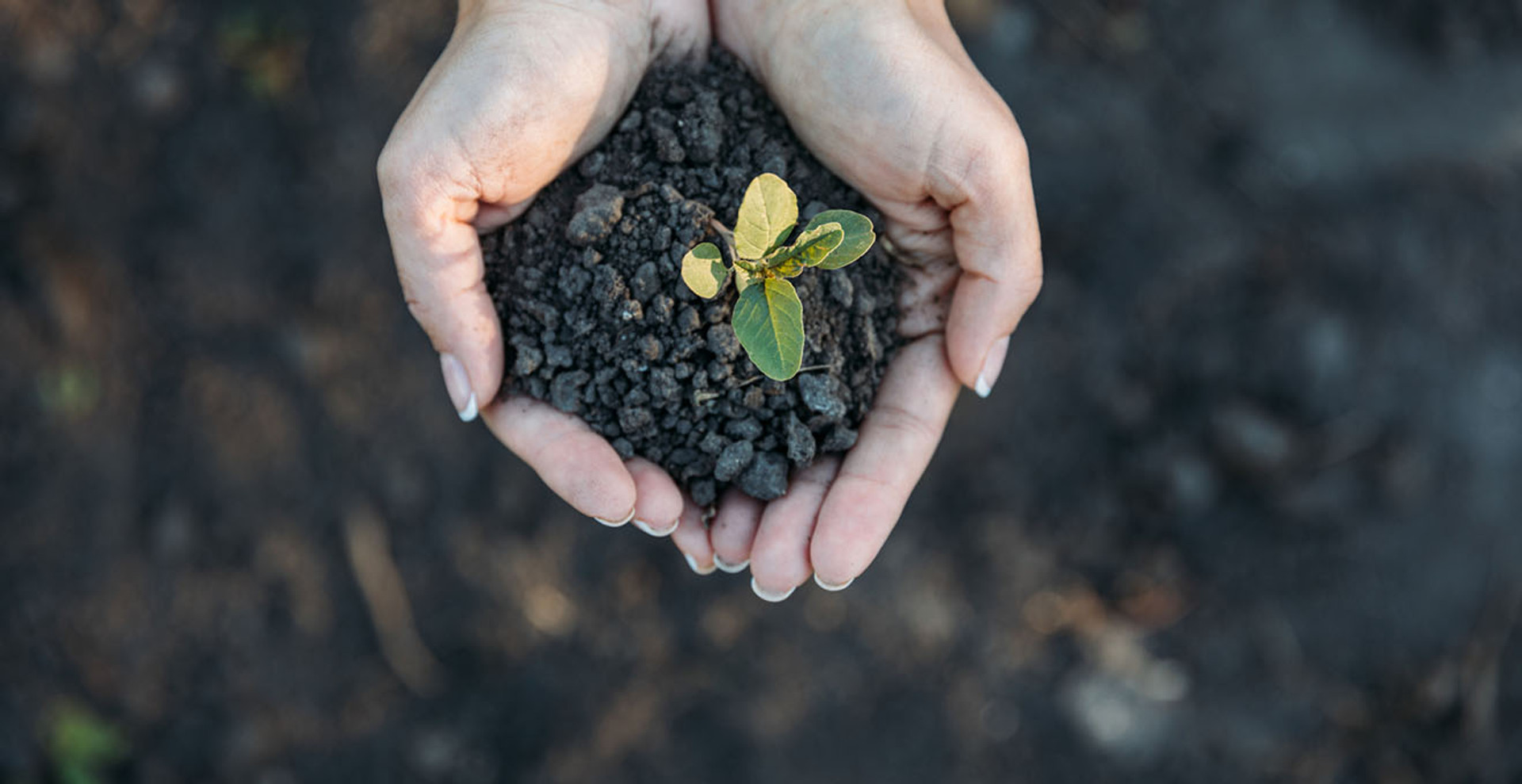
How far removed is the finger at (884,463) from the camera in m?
2.81

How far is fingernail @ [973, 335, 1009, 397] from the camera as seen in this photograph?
3059 mm

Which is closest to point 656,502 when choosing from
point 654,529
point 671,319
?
point 654,529

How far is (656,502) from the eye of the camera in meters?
2.84

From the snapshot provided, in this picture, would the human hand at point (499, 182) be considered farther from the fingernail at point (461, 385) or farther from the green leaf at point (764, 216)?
the green leaf at point (764, 216)

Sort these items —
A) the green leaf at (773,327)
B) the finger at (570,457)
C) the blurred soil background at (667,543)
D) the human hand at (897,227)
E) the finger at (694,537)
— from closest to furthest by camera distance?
the green leaf at (773,327), the finger at (570,457), the human hand at (897,227), the finger at (694,537), the blurred soil background at (667,543)

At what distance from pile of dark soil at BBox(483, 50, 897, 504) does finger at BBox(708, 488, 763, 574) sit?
60 mm

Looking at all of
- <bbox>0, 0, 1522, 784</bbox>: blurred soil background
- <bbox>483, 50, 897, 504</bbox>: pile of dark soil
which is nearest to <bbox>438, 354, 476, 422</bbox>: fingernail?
<bbox>483, 50, 897, 504</bbox>: pile of dark soil

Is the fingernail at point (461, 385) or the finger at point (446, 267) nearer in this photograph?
the finger at point (446, 267)

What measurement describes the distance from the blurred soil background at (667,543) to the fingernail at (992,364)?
123cm

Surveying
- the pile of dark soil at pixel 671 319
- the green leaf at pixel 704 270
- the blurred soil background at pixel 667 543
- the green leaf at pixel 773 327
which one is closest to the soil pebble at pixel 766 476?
the pile of dark soil at pixel 671 319

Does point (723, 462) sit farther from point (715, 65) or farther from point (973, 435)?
point (973, 435)

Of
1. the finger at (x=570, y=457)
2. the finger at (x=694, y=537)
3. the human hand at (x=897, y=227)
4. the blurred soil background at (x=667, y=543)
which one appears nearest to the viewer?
the finger at (x=570, y=457)

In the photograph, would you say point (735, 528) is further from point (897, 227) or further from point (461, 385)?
point (897, 227)

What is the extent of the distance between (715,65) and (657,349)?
104 cm
